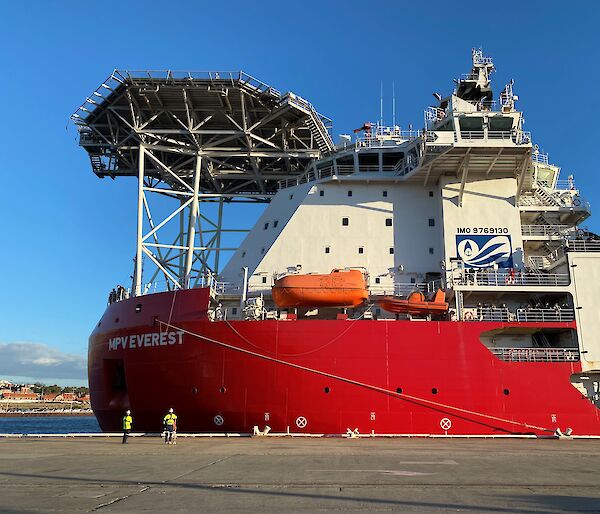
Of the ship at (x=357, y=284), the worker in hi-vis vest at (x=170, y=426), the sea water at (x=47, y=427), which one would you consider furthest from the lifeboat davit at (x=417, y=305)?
the sea water at (x=47, y=427)

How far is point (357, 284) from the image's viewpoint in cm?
1656

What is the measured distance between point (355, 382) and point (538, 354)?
18.7 ft

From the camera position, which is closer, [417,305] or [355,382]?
A: [355,382]

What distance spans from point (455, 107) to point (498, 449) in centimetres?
1318

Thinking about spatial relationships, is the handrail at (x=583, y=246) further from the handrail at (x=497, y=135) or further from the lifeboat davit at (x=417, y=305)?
the lifeboat davit at (x=417, y=305)

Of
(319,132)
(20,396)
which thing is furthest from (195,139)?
(20,396)

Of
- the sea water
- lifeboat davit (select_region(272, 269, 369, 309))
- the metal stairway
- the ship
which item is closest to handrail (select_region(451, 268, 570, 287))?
the ship

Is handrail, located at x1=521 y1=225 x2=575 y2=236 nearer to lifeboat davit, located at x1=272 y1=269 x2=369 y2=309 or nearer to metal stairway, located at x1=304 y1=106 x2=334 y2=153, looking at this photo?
lifeboat davit, located at x1=272 y1=269 x2=369 y2=309

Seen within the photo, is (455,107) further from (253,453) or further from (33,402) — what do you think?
(33,402)

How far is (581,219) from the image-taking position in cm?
2044

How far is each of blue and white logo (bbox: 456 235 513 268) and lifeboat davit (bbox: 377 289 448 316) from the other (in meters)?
2.42

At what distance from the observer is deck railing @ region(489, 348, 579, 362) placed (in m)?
16.0

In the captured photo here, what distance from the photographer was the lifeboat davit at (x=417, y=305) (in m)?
16.3

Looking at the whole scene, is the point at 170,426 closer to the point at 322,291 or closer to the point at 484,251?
the point at 322,291
